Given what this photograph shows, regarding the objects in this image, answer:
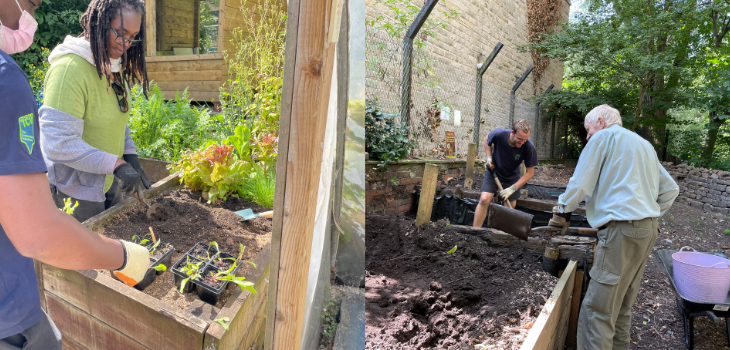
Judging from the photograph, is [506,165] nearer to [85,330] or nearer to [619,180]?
[619,180]

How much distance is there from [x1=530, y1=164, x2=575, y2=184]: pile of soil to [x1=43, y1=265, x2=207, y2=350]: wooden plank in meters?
8.91

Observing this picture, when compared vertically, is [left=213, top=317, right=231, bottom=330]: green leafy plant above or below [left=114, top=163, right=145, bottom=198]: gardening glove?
below

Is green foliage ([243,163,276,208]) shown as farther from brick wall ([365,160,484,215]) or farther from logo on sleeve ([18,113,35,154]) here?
brick wall ([365,160,484,215])

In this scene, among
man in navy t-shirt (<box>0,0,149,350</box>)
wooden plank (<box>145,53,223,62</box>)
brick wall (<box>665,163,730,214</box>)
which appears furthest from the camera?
brick wall (<box>665,163,730,214</box>)

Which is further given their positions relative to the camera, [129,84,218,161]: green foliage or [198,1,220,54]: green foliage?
[198,1,220,54]: green foliage

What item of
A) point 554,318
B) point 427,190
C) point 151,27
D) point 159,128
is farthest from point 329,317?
point 151,27

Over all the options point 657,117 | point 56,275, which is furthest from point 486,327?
point 657,117

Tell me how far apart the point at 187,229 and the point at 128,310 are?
745 mm

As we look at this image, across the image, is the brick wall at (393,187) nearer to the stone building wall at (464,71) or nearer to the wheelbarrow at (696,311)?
the stone building wall at (464,71)

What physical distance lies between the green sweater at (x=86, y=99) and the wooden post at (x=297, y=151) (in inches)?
44.2

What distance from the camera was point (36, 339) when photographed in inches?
39.5

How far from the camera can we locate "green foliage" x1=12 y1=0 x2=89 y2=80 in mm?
1517

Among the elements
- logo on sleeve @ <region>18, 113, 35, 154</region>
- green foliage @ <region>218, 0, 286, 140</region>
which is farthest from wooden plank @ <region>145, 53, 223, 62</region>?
logo on sleeve @ <region>18, 113, 35, 154</region>

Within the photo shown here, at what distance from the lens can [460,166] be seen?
666cm
